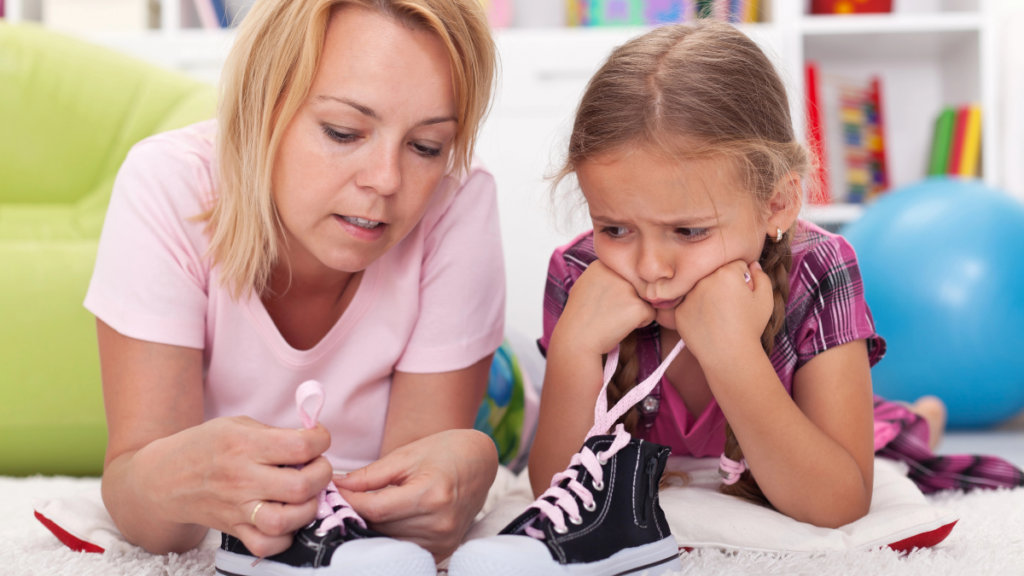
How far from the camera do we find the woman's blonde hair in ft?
2.67

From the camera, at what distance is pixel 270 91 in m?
0.82

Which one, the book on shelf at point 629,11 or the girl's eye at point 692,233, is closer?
A: the girl's eye at point 692,233

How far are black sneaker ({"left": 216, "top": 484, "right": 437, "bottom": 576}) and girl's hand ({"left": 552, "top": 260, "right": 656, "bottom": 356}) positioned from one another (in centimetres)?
31

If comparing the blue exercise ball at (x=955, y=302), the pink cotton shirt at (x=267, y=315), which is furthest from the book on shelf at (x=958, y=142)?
the pink cotton shirt at (x=267, y=315)

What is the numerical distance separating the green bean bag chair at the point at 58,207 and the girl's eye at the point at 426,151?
0.66m

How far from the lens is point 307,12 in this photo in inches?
32.0

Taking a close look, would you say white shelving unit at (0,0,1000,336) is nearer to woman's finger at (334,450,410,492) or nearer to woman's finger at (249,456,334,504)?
woman's finger at (334,450,410,492)

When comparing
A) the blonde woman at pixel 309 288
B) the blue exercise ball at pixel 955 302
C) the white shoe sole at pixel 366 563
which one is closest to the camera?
the white shoe sole at pixel 366 563

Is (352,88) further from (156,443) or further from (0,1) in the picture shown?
(0,1)

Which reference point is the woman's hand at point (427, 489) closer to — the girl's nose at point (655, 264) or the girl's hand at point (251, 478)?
the girl's hand at point (251, 478)

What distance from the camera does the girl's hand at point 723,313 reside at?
805 millimetres

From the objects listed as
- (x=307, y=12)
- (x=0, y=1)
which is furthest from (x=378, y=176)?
(x=0, y=1)

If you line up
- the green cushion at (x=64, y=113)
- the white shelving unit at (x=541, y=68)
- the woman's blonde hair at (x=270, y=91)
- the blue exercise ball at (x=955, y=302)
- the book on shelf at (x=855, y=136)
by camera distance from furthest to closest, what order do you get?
the book on shelf at (x=855, y=136) < the white shelving unit at (x=541, y=68) < the blue exercise ball at (x=955, y=302) < the green cushion at (x=64, y=113) < the woman's blonde hair at (x=270, y=91)

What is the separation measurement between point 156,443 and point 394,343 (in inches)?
13.1
